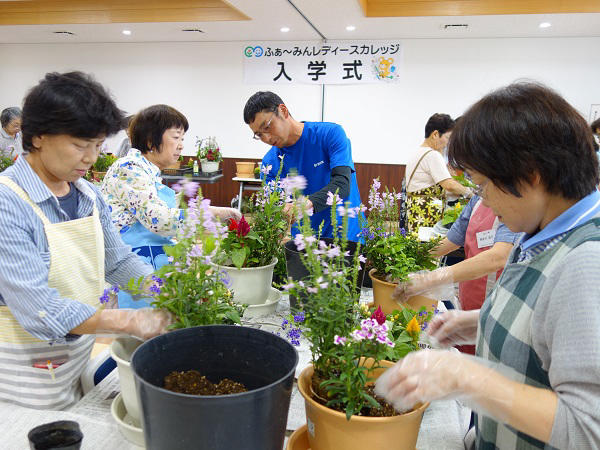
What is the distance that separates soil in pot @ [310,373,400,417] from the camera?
893 millimetres

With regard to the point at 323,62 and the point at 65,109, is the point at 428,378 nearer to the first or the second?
the point at 65,109

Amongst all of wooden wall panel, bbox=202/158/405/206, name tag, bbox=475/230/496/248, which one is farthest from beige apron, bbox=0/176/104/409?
wooden wall panel, bbox=202/158/405/206

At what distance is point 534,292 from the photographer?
87 centimetres

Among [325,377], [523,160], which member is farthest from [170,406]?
[523,160]

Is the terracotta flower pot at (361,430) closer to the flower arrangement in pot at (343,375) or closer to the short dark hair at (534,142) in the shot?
the flower arrangement in pot at (343,375)

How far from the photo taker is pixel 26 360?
1.23 m

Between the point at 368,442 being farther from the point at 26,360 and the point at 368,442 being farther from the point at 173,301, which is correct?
the point at 26,360

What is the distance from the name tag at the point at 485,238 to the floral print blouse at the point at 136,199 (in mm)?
1353

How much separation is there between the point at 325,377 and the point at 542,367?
424mm

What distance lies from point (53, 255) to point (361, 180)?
637cm

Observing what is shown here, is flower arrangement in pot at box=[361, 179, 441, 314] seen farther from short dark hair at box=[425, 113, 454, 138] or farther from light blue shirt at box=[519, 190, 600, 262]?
short dark hair at box=[425, 113, 454, 138]

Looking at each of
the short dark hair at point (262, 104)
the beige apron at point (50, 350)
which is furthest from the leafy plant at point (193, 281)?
the short dark hair at point (262, 104)

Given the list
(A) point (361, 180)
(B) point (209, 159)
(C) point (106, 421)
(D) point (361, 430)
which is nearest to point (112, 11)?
(B) point (209, 159)

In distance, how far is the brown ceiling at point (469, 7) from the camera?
524 centimetres
